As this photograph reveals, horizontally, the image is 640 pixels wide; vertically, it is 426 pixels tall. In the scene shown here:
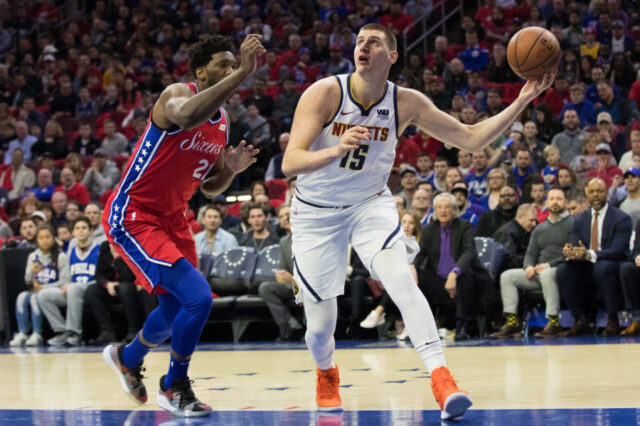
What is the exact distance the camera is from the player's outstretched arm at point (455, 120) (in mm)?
4809

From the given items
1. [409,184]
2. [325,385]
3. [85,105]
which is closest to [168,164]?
[325,385]

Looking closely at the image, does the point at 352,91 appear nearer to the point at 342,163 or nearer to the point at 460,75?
the point at 342,163

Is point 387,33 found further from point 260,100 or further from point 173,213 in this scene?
point 260,100

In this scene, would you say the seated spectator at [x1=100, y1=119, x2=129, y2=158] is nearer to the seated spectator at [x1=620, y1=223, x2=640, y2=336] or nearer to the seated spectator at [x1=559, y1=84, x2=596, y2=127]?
the seated spectator at [x1=559, y1=84, x2=596, y2=127]

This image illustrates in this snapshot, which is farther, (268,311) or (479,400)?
(268,311)

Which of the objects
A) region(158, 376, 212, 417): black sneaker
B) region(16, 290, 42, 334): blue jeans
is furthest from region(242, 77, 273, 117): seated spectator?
region(158, 376, 212, 417): black sneaker

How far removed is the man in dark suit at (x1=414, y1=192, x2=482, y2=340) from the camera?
900 cm

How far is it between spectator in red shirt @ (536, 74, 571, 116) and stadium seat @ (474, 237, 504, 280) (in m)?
4.10

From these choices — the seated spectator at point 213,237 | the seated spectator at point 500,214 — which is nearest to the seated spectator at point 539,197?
the seated spectator at point 500,214

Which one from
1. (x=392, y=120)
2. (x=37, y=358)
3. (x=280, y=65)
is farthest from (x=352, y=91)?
(x=280, y=65)

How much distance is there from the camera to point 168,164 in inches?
192

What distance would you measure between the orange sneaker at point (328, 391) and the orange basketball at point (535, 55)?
185cm

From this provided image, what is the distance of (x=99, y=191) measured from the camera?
14.0 meters

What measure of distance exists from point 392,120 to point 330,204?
527mm
